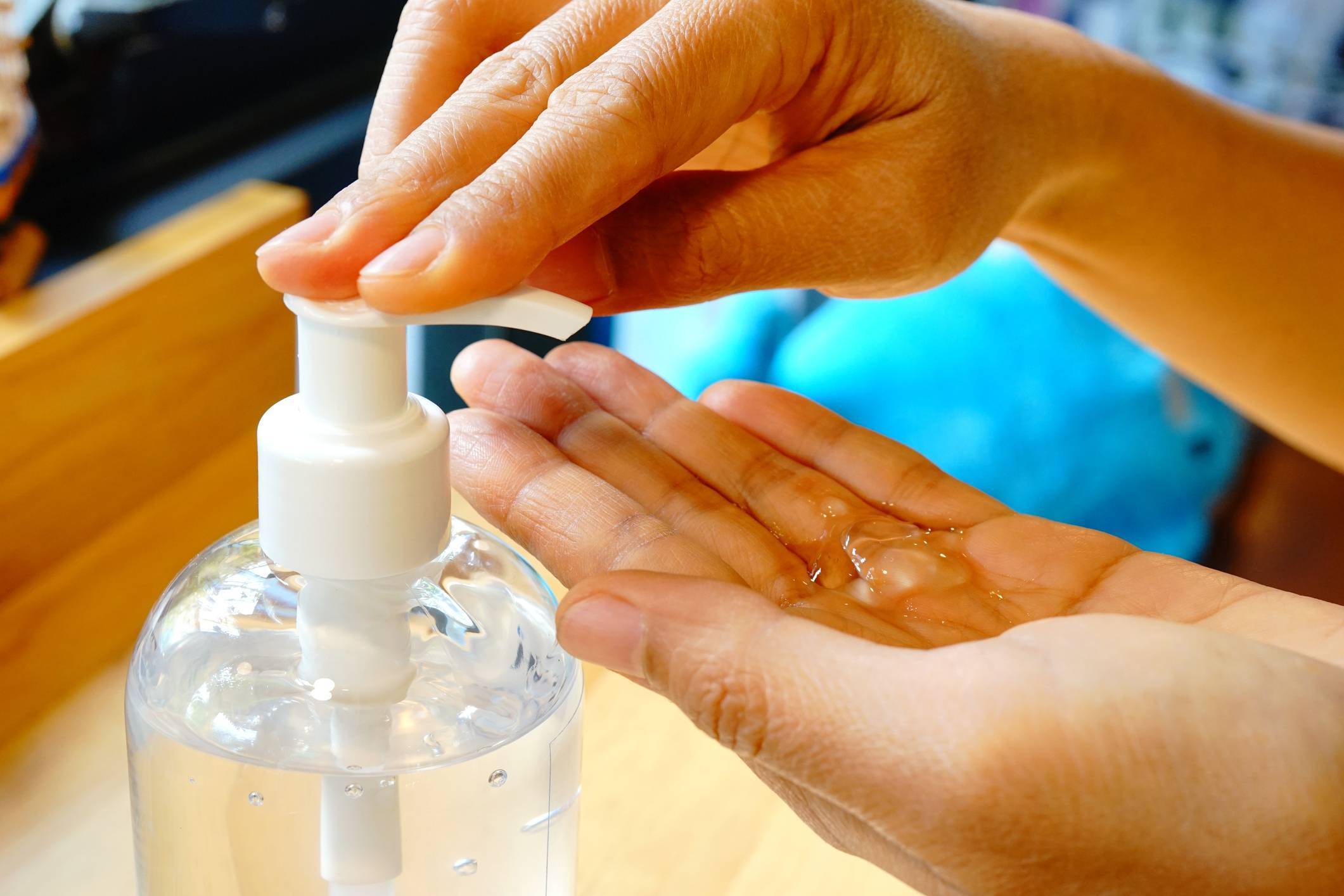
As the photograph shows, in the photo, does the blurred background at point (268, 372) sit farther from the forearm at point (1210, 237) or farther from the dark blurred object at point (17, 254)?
the forearm at point (1210, 237)

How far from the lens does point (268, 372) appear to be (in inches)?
36.5

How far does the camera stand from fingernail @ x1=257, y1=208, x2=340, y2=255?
39 cm

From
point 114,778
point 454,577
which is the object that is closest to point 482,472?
point 454,577

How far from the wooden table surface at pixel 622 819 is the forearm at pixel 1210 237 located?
0.40m

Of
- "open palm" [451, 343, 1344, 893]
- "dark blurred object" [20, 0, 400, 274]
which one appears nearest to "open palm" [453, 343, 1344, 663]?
"open palm" [451, 343, 1344, 893]

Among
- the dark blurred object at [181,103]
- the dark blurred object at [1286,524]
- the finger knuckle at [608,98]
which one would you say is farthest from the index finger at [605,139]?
the dark blurred object at [1286,524]

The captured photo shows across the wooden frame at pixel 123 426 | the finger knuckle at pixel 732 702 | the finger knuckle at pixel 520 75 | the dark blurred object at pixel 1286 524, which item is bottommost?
the dark blurred object at pixel 1286 524

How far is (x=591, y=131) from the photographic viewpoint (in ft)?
1.52

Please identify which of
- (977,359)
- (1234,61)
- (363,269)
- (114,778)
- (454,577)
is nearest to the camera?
(363,269)

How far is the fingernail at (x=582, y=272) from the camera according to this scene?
1.78 ft

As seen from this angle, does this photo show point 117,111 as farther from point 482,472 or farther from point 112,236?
point 482,472

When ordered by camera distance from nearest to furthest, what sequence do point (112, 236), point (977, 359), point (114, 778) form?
point (114, 778), point (112, 236), point (977, 359)

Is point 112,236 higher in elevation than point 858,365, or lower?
higher

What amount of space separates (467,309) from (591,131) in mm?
112
